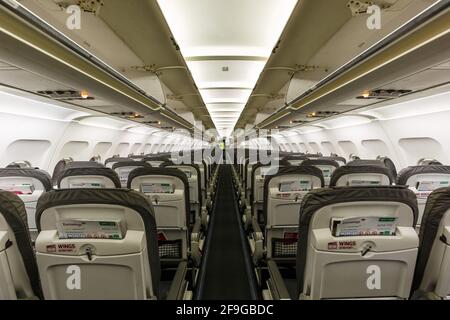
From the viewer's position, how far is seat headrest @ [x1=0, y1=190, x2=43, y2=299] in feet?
5.47

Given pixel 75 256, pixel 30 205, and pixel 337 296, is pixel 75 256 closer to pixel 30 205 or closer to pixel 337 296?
pixel 337 296

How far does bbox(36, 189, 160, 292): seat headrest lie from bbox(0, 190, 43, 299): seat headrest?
11cm

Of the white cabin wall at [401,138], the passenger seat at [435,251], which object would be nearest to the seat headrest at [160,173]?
the passenger seat at [435,251]

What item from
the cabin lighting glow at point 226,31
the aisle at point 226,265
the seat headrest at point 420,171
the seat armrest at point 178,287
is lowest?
the aisle at point 226,265

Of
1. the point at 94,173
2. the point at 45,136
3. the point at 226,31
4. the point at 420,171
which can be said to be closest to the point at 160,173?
the point at 94,173

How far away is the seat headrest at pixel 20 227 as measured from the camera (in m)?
1.67

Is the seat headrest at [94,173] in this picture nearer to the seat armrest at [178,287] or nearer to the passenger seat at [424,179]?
the seat armrest at [178,287]

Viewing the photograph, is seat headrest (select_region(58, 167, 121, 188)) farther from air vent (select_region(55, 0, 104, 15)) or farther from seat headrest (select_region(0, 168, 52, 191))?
air vent (select_region(55, 0, 104, 15))

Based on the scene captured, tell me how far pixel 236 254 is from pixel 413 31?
4.52m

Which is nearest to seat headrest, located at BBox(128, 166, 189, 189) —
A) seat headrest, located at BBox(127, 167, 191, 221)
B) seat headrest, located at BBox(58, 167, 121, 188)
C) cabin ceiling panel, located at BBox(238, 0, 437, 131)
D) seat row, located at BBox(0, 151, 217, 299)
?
seat headrest, located at BBox(127, 167, 191, 221)

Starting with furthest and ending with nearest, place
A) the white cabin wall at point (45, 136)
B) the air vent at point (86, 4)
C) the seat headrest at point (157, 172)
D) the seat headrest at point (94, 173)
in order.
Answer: the white cabin wall at point (45, 136), the seat headrest at point (94, 173), the seat headrest at point (157, 172), the air vent at point (86, 4)

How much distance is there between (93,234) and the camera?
1.78 meters

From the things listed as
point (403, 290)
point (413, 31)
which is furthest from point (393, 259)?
point (413, 31)

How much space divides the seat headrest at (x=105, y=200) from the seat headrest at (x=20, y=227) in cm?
11
